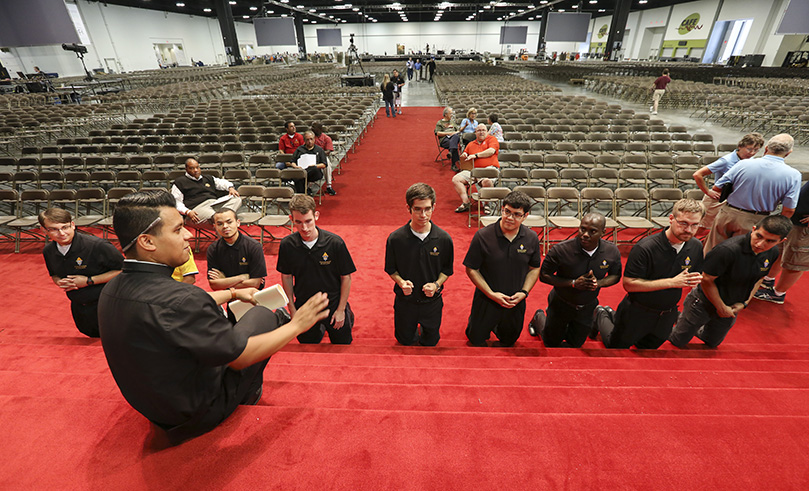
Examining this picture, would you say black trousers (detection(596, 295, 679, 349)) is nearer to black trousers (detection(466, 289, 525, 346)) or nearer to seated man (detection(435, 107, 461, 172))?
black trousers (detection(466, 289, 525, 346))

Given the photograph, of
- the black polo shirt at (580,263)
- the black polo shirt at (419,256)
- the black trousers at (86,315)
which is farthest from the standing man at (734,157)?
the black trousers at (86,315)

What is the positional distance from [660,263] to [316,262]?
2.83m

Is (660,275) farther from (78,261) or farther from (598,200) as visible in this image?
(78,261)

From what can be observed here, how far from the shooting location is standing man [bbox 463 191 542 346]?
286cm

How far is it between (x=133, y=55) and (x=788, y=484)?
43.9 m

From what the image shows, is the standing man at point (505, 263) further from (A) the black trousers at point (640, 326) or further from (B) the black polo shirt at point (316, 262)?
(B) the black polo shirt at point (316, 262)

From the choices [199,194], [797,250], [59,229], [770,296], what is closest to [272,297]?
[59,229]

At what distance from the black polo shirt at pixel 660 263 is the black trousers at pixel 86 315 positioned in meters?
4.77

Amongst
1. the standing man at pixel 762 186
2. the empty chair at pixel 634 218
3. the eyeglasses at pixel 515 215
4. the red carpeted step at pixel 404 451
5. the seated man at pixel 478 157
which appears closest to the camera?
the red carpeted step at pixel 404 451

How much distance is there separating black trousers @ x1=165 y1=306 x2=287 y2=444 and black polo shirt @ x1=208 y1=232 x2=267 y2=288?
5.45 feet

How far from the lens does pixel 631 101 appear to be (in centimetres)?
1738

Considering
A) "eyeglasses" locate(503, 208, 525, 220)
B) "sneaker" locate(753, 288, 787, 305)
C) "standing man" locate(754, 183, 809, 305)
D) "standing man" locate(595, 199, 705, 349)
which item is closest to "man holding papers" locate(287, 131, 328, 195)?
"eyeglasses" locate(503, 208, 525, 220)

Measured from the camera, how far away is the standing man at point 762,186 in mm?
3655

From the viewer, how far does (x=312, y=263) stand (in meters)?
2.91
